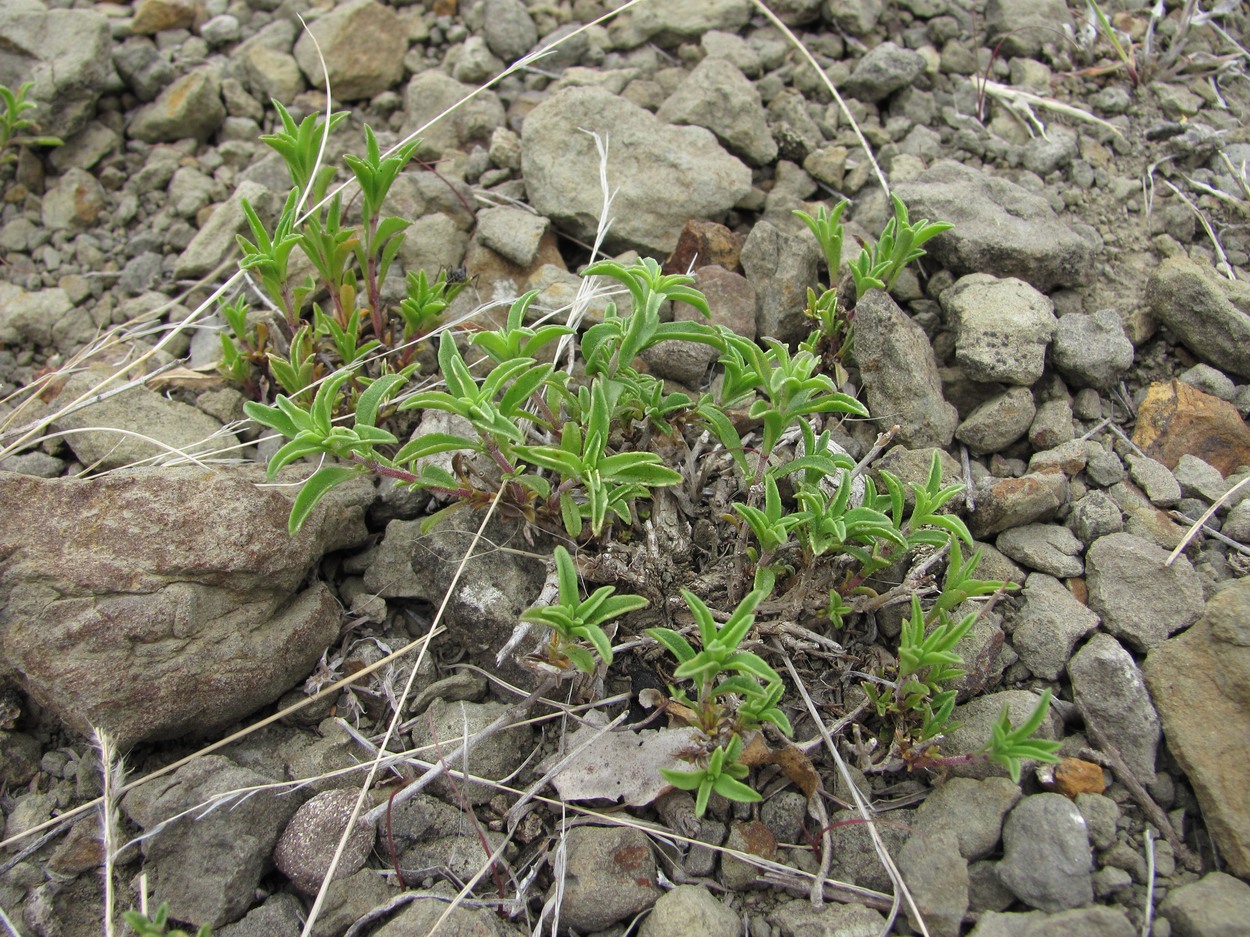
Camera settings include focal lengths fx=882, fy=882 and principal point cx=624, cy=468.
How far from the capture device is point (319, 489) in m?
2.61

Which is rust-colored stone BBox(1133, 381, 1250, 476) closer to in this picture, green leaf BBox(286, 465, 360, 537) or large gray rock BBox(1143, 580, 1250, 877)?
large gray rock BBox(1143, 580, 1250, 877)

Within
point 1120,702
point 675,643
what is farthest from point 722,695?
point 1120,702

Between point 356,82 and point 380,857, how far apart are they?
3.64 m

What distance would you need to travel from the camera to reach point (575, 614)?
247 centimetres

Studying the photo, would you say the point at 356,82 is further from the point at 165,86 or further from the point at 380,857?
the point at 380,857

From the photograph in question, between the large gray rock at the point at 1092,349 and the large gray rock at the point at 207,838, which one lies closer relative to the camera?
the large gray rock at the point at 207,838

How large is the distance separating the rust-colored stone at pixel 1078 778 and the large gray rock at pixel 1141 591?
0.46 m

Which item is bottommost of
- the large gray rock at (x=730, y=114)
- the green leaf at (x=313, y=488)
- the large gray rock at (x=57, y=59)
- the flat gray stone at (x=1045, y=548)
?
the flat gray stone at (x=1045, y=548)

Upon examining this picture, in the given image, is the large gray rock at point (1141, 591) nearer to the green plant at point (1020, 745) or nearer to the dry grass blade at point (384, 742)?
the green plant at point (1020, 745)

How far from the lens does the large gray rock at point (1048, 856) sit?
230 cm

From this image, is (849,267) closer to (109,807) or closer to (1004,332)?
(1004,332)

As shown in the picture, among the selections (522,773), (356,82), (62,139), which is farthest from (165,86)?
(522,773)

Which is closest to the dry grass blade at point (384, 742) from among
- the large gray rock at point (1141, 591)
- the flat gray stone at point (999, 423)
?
the flat gray stone at point (999, 423)

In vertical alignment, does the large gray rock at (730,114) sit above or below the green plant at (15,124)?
below
